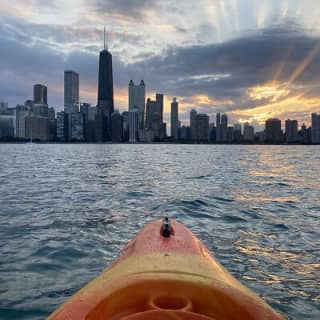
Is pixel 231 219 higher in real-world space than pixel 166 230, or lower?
lower

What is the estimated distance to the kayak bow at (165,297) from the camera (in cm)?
326

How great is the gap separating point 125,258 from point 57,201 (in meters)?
10.2

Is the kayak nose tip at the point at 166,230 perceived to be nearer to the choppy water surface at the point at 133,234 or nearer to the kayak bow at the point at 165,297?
the kayak bow at the point at 165,297

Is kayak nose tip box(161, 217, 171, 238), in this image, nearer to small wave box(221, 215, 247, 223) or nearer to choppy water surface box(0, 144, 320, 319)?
choppy water surface box(0, 144, 320, 319)

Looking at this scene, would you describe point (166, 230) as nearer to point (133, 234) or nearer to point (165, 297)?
point (165, 297)

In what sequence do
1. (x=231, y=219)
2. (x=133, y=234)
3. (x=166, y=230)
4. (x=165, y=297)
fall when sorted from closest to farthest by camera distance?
(x=165, y=297) < (x=166, y=230) < (x=133, y=234) < (x=231, y=219)

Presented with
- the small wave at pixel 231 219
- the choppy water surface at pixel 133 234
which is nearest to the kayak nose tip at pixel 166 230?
the choppy water surface at pixel 133 234

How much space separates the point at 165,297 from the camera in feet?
11.9

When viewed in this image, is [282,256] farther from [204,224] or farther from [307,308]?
[204,224]

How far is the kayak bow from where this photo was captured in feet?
10.7

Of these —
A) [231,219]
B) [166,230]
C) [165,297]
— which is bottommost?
[231,219]

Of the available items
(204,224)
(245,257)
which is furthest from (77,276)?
(204,224)

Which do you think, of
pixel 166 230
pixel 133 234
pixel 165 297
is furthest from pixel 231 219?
pixel 165 297

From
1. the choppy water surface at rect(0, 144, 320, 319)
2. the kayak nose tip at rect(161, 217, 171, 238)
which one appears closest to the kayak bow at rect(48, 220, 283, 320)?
the kayak nose tip at rect(161, 217, 171, 238)
